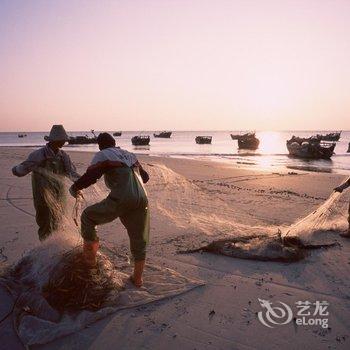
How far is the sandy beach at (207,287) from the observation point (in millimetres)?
3223

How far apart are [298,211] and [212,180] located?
6224 mm

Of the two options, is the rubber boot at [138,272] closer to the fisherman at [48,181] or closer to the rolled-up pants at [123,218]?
the rolled-up pants at [123,218]

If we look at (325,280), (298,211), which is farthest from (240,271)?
(298,211)

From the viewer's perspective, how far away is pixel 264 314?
365 centimetres

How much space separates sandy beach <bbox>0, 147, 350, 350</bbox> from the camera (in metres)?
3.22

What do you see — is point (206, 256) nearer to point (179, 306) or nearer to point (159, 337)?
point (179, 306)

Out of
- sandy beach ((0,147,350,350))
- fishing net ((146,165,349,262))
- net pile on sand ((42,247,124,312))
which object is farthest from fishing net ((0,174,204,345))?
fishing net ((146,165,349,262))

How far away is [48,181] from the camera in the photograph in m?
4.88

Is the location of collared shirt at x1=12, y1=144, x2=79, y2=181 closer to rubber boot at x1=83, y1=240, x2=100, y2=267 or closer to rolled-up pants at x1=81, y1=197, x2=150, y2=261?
rolled-up pants at x1=81, y1=197, x2=150, y2=261

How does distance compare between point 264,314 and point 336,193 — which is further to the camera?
point 336,193

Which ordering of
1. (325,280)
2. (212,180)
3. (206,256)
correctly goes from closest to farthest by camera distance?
1. (325,280)
2. (206,256)
3. (212,180)

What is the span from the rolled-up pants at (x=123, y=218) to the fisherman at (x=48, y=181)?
1188 millimetres

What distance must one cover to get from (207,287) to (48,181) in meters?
2.46

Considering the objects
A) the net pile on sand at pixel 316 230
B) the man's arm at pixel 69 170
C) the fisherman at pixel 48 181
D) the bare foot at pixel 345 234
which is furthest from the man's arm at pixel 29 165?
the bare foot at pixel 345 234
